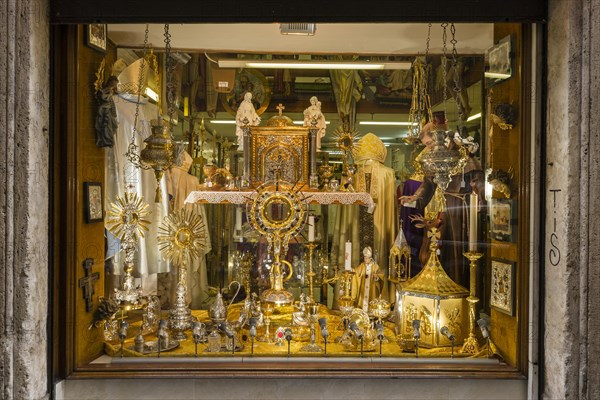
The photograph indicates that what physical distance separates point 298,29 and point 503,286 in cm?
247

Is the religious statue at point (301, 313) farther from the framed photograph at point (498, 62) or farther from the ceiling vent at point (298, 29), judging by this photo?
the framed photograph at point (498, 62)

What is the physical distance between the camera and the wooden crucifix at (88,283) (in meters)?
3.87

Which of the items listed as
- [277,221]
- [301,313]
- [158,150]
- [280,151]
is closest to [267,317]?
[301,313]

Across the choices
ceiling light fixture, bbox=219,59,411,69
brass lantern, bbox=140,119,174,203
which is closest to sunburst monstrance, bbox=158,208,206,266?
→ brass lantern, bbox=140,119,174,203

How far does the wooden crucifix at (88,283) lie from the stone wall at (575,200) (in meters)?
3.18

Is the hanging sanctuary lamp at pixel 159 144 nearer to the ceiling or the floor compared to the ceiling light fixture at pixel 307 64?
nearer to the floor

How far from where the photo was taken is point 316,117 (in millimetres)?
4652

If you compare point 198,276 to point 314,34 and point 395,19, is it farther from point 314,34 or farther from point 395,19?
point 395,19

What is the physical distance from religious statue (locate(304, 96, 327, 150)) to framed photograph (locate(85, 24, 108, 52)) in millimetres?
1691

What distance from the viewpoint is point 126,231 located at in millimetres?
4336

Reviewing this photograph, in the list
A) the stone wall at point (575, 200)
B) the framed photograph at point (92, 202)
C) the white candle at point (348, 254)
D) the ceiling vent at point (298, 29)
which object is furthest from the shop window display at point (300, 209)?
the stone wall at point (575, 200)

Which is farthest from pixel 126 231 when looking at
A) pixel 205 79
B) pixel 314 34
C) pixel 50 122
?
pixel 314 34

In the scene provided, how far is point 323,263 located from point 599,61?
2.53 m

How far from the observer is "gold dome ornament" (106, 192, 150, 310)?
14.0 ft
